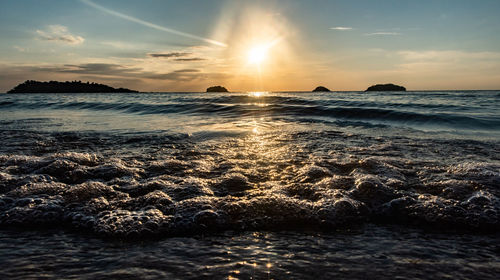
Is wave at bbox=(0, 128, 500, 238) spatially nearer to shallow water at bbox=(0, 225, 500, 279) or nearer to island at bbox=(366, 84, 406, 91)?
shallow water at bbox=(0, 225, 500, 279)

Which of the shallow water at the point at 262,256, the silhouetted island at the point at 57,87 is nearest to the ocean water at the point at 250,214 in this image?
the shallow water at the point at 262,256

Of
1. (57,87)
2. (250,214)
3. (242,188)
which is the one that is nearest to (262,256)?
(250,214)

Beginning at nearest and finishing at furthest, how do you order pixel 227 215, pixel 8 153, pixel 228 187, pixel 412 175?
1. pixel 227 215
2. pixel 228 187
3. pixel 412 175
4. pixel 8 153

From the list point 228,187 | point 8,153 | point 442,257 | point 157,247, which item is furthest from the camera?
point 8,153

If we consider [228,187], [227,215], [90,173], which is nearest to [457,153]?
[228,187]

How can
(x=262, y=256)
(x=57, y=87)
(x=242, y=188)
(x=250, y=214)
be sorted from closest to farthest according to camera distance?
(x=262, y=256) < (x=250, y=214) < (x=242, y=188) < (x=57, y=87)

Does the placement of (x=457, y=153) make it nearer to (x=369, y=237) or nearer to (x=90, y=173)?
(x=369, y=237)

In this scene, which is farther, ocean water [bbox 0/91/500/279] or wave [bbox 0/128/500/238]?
wave [bbox 0/128/500/238]

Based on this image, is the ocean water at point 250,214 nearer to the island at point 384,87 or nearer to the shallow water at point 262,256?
the shallow water at point 262,256

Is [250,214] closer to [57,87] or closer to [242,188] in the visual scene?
[242,188]

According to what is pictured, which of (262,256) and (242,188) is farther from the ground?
(242,188)

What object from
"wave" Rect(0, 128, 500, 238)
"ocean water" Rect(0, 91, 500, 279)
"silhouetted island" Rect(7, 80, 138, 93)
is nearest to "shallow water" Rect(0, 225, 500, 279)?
"ocean water" Rect(0, 91, 500, 279)

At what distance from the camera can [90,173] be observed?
4.00 meters

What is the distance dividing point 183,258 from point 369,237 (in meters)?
1.47
